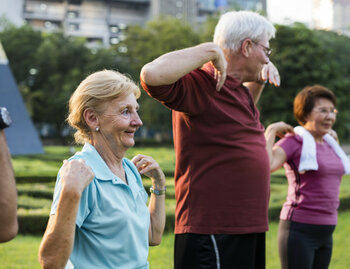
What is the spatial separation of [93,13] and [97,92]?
66760 millimetres

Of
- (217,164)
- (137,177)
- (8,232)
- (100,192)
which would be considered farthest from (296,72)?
(8,232)

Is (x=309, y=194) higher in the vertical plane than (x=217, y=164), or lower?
lower

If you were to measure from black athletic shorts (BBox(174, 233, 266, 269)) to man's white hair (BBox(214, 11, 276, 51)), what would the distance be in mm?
999

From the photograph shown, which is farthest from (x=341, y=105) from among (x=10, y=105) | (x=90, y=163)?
(x=90, y=163)

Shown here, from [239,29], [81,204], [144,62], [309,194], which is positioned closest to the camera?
[81,204]

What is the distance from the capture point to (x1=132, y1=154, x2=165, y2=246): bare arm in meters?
2.33

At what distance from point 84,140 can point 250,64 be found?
3.50 ft

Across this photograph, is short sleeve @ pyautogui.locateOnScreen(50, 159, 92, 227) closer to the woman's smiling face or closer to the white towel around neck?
the woman's smiling face

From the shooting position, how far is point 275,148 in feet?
11.8

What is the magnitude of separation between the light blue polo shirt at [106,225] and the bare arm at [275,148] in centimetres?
167

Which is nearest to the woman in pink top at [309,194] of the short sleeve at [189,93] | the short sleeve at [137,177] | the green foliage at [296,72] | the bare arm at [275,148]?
the bare arm at [275,148]

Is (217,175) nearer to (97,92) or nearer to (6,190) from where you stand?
(97,92)

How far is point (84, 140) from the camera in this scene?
2135 mm

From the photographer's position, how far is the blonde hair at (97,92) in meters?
2.02
